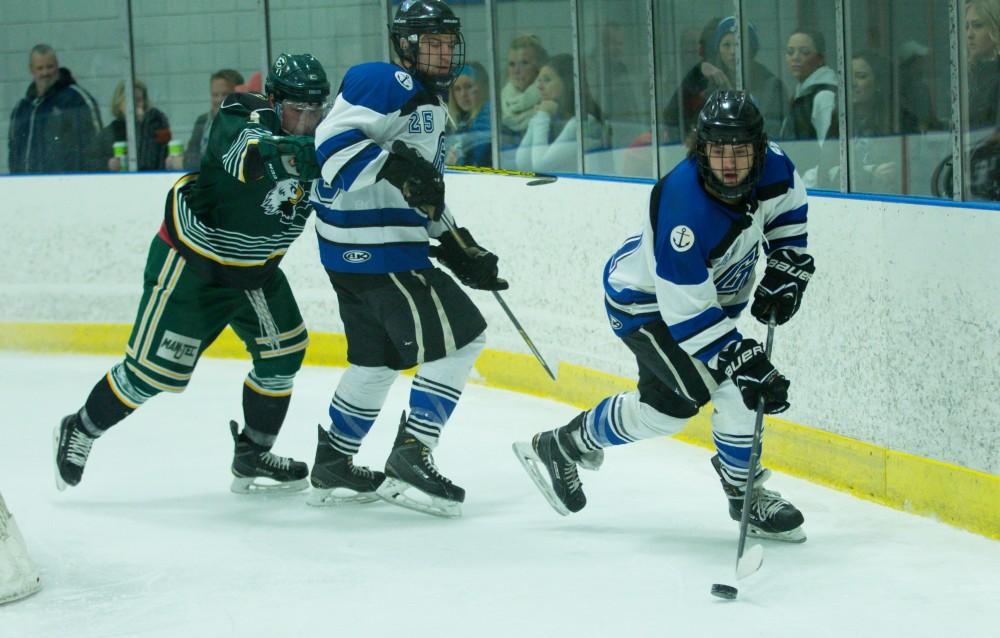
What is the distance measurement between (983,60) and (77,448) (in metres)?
2.56

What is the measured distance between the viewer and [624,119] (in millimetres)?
5441

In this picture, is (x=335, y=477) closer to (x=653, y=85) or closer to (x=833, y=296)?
(x=833, y=296)

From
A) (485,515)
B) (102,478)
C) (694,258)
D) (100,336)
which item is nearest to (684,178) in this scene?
(694,258)

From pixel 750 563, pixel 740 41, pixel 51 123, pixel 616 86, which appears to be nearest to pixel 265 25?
pixel 51 123

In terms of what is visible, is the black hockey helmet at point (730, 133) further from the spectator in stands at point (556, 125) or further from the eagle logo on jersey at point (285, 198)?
the spectator in stands at point (556, 125)

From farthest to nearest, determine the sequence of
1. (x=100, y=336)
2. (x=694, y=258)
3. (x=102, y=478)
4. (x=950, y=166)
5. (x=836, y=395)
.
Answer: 1. (x=100, y=336)
2. (x=102, y=478)
3. (x=836, y=395)
4. (x=950, y=166)
5. (x=694, y=258)

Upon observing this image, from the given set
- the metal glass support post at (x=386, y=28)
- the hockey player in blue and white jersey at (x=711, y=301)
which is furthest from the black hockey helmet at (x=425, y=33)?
the metal glass support post at (x=386, y=28)

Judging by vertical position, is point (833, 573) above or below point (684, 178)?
below

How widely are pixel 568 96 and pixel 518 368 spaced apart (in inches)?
44.4

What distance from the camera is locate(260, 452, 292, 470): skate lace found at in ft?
13.0

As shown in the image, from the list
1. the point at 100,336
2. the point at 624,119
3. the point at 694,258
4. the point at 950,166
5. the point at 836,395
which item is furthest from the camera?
the point at 100,336

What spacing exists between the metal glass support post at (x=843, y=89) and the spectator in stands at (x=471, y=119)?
223 centimetres

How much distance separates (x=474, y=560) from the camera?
323 cm

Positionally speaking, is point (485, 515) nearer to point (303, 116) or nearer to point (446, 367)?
point (446, 367)
